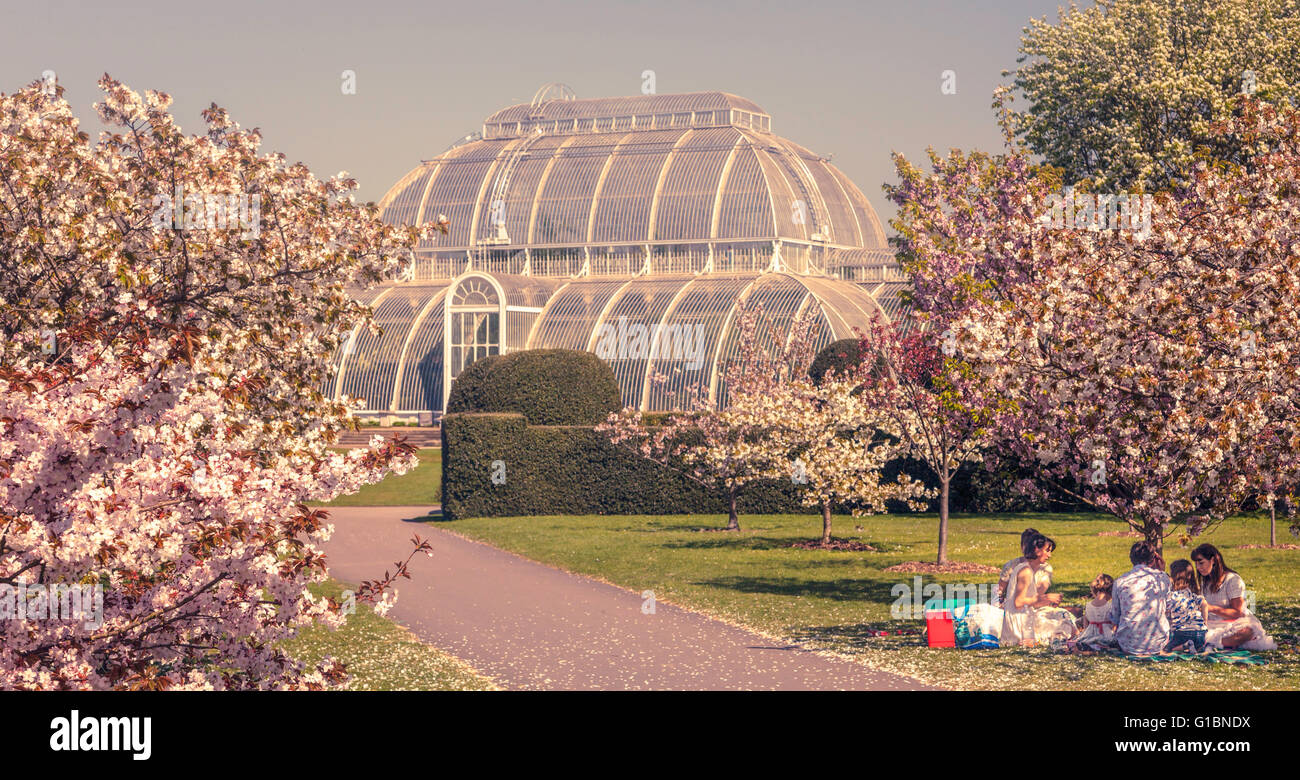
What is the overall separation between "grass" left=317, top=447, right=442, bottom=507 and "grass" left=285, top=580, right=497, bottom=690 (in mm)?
20692

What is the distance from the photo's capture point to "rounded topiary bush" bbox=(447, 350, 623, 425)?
35.8 metres

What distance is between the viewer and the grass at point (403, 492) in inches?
1561

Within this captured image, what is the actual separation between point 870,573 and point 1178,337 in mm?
10834

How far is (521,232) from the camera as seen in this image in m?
70.6

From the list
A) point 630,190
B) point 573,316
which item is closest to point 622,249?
point 630,190

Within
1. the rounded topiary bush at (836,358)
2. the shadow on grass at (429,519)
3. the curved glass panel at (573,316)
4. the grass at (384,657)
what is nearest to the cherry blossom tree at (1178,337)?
the grass at (384,657)

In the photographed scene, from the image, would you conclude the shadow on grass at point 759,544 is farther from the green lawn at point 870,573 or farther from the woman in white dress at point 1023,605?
the woman in white dress at point 1023,605

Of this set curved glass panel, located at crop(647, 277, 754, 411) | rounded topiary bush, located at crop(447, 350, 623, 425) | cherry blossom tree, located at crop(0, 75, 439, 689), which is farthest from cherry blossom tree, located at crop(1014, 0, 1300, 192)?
curved glass panel, located at crop(647, 277, 754, 411)

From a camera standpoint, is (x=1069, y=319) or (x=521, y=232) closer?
(x=1069, y=319)

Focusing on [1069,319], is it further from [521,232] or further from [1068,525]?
[521,232]

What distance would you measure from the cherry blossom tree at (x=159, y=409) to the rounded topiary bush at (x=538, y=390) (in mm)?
21780

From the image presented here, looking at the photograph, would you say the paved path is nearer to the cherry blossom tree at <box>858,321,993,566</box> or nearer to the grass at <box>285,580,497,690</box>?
the grass at <box>285,580,497,690</box>
